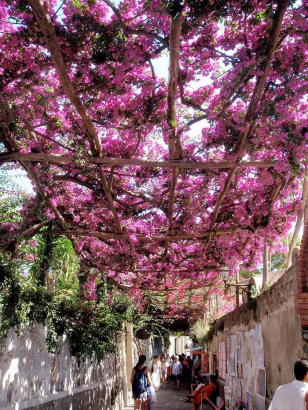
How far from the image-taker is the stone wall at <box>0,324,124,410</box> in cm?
613

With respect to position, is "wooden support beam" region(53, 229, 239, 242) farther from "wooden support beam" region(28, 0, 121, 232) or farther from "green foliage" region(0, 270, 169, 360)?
"wooden support beam" region(28, 0, 121, 232)

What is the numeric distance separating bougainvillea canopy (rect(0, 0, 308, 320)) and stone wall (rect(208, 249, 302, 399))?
1.57 meters

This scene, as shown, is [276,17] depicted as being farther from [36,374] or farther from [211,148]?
[36,374]

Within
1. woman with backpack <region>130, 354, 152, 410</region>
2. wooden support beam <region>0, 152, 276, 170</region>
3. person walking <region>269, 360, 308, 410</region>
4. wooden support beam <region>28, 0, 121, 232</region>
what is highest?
wooden support beam <region>28, 0, 121, 232</region>

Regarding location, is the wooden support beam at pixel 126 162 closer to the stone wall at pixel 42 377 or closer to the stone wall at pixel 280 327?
the stone wall at pixel 280 327

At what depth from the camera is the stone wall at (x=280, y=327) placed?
5.58 m

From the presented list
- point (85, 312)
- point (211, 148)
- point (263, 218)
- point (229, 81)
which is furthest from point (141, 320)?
point (229, 81)

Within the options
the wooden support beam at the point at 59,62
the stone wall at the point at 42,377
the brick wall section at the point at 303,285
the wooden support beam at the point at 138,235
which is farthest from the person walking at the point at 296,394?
the wooden support beam at the point at 138,235

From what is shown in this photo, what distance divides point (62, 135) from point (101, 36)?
193 centimetres

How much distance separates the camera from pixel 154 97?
206 inches

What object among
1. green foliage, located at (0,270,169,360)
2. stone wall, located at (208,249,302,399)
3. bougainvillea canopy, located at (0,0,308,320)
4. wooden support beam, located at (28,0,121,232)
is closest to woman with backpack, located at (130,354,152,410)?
green foliage, located at (0,270,169,360)

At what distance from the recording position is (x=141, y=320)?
18828mm

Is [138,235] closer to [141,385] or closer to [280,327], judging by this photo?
[141,385]

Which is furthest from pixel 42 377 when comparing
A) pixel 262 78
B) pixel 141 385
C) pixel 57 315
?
pixel 262 78
